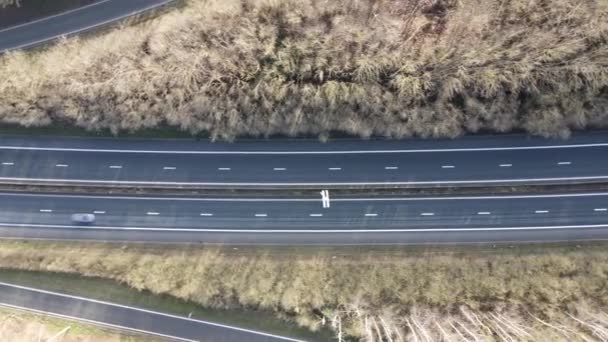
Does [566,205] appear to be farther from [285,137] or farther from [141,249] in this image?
[141,249]

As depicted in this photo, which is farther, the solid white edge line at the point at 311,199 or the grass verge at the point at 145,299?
the grass verge at the point at 145,299

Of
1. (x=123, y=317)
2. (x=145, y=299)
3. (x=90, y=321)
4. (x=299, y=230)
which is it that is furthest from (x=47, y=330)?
(x=299, y=230)

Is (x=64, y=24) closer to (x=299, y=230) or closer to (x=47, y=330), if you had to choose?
(x=47, y=330)

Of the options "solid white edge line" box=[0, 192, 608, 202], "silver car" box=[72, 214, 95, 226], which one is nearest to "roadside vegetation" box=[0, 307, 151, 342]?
"silver car" box=[72, 214, 95, 226]

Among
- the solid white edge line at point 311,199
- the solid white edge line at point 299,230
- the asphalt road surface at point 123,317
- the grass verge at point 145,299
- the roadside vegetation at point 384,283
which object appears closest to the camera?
the roadside vegetation at point 384,283

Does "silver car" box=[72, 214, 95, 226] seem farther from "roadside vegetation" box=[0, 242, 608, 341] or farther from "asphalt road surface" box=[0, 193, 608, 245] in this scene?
"roadside vegetation" box=[0, 242, 608, 341]

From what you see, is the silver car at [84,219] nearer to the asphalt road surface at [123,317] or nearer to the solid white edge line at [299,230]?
the solid white edge line at [299,230]

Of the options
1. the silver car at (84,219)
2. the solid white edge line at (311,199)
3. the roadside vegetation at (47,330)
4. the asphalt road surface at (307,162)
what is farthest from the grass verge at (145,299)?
the asphalt road surface at (307,162)
